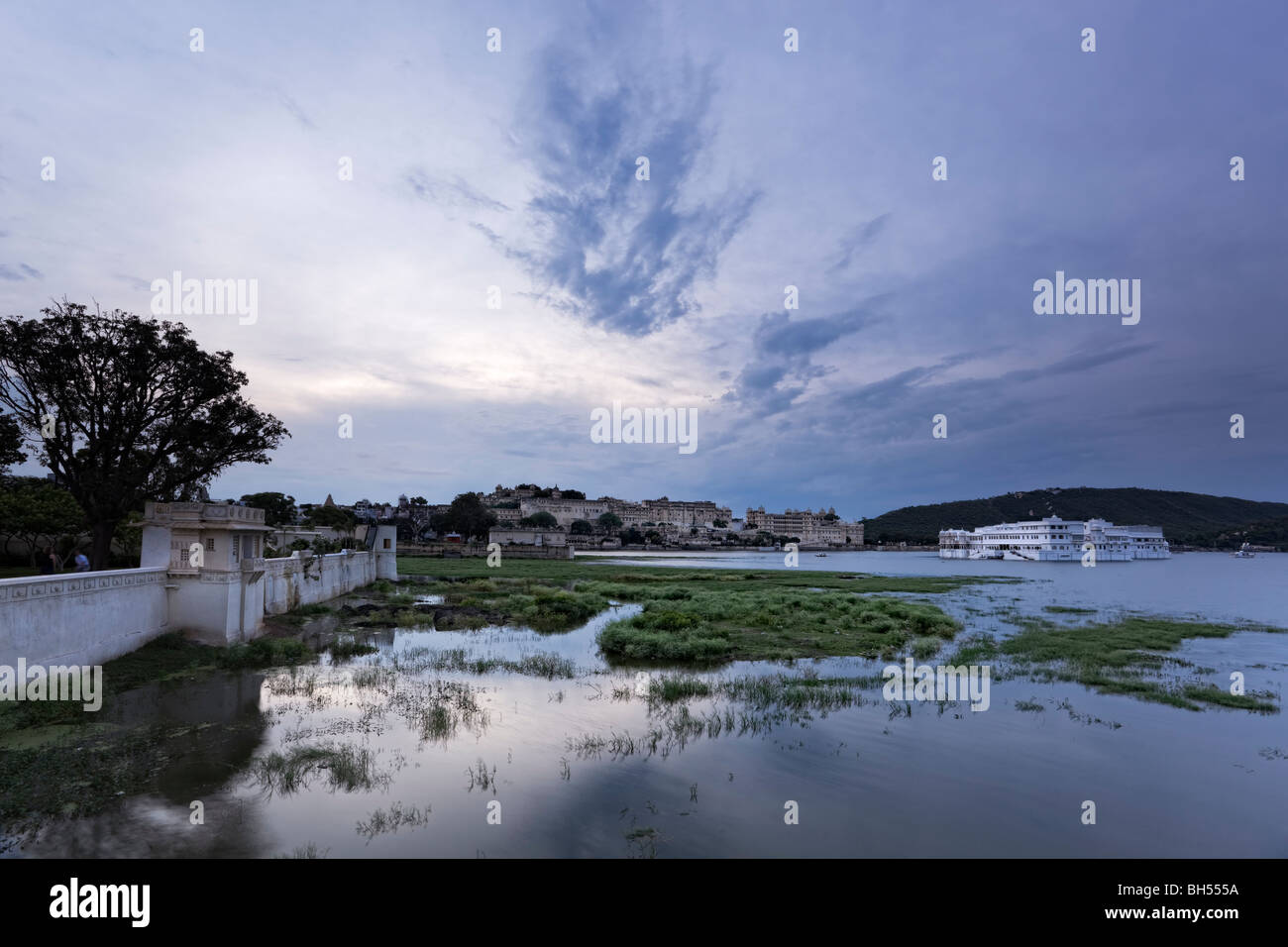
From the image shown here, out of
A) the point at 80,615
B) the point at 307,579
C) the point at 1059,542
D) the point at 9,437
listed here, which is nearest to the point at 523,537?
the point at 307,579

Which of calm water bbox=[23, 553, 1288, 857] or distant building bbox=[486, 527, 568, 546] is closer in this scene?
calm water bbox=[23, 553, 1288, 857]

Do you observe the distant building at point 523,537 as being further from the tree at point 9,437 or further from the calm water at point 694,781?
the calm water at point 694,781

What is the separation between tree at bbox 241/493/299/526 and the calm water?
240 feet

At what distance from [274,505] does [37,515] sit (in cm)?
5430

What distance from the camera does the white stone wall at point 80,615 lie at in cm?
1259

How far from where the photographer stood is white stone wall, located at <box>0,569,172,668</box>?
1259 cm

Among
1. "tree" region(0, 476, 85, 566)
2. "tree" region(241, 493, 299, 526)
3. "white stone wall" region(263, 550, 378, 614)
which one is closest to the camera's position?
"white stone wall" region(263, 550, 378, 614)

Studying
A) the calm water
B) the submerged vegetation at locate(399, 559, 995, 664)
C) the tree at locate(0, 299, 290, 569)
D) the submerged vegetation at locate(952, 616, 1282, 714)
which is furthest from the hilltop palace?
the tree at locate(0, 299, 290, 569)

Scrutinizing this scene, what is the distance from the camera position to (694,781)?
10867 mm

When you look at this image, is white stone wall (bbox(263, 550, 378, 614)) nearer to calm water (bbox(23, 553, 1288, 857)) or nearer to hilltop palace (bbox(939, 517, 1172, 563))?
calm water (bbox(23, 553, 1288, 857))

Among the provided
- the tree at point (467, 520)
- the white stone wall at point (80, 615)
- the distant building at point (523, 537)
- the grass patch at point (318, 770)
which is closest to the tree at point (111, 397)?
the white stone wall at point (80, 615)

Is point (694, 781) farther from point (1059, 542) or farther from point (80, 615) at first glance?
point (1059, 542)

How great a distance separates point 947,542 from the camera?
145 m

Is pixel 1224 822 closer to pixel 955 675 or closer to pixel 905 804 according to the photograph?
pixel 905 804
